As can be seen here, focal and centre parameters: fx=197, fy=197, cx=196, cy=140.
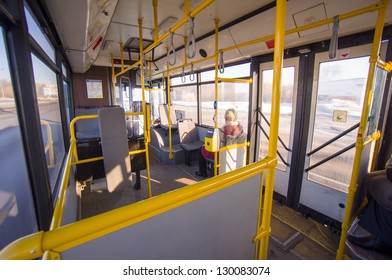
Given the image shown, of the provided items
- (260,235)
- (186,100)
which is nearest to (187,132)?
(186,100)

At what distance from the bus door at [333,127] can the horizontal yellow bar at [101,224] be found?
248 centimetres

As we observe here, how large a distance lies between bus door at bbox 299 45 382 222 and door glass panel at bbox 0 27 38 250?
10.7 ft

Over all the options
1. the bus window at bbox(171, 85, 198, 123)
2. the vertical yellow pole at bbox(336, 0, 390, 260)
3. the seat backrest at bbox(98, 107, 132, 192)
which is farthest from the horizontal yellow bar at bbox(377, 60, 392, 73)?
the bus window at bbox(171, 85, 198, 123)

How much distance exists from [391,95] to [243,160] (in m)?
2.14

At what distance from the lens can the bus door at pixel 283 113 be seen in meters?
3.09

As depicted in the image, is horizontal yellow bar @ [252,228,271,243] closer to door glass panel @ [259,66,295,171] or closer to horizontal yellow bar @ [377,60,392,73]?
horizontal yellow bar @ [377,60,392,73]

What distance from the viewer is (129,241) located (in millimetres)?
733

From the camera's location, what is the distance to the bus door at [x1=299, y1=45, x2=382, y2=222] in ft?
8.04

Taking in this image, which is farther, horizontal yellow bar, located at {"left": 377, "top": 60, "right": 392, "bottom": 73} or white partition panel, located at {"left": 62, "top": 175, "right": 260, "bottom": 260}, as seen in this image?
horizontal yellow bar, located at {"left": 377, "top": 60, "right": 392, "bottom": 73}

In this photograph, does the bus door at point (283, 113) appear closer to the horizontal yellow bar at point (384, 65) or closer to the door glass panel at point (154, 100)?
the horizontal yellow bar at point (384, 65)

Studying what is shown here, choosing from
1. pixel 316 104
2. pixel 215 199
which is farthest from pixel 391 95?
pixel 215 199

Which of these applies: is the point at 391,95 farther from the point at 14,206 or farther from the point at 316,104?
the point at 14,206

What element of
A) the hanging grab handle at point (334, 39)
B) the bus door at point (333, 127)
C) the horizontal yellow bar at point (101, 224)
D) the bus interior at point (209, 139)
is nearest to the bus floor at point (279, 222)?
the bus interior at point (209, 139)

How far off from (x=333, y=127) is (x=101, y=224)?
3040 mm
